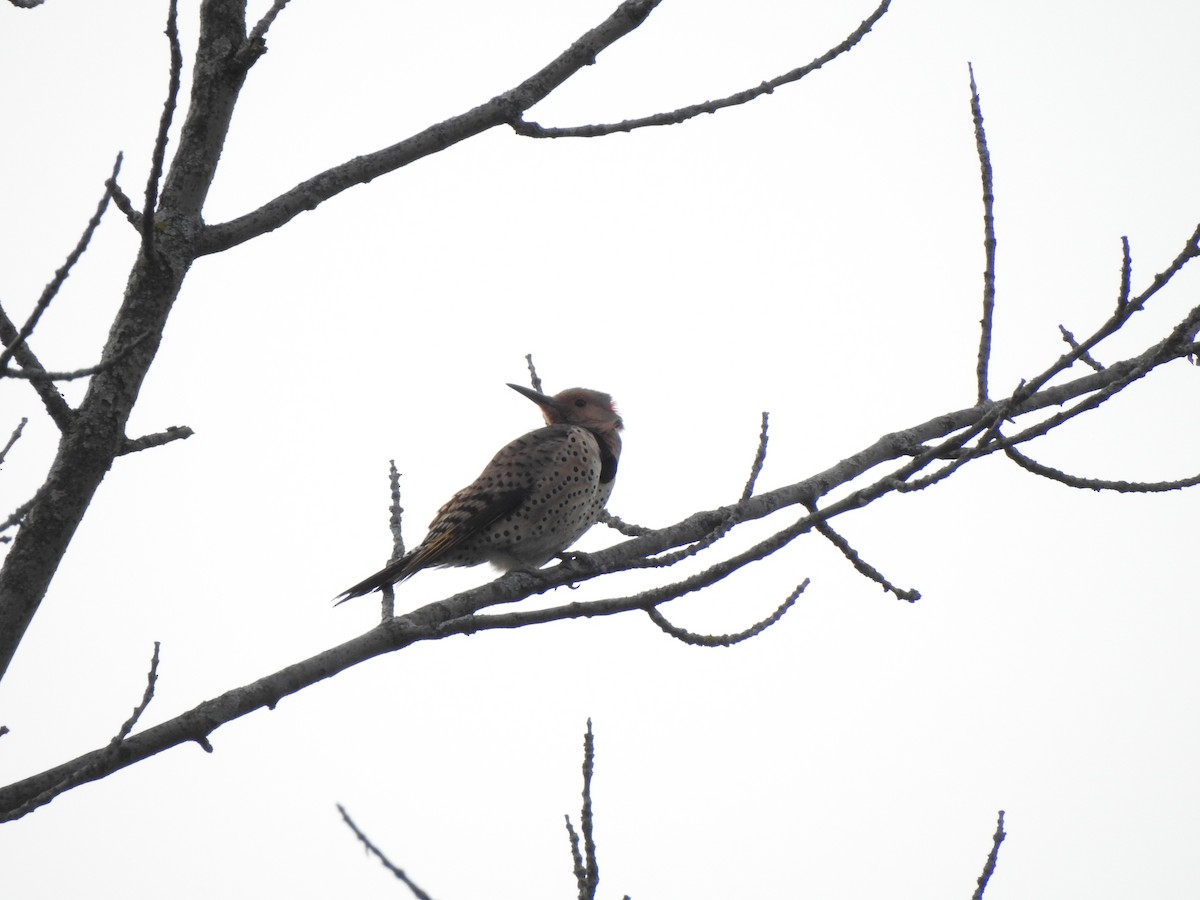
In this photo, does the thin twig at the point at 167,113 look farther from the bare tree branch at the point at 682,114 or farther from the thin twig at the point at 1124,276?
the thin twig at the point at 1124,276

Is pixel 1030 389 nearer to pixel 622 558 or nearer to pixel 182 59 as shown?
pixel 622 558

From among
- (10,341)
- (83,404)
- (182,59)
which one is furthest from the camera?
(83,404)

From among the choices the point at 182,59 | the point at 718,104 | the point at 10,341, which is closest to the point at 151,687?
the point at 10,341

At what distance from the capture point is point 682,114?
2910mm

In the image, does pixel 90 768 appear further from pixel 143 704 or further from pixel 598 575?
pixel 598 575

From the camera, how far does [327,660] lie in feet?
9.52

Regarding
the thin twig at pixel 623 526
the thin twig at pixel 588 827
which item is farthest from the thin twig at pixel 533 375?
the thin twig at pixel 588 827

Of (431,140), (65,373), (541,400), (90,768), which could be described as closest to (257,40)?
(431,140)

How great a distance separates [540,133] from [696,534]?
1171 mm

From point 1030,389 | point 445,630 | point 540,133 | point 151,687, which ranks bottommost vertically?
point 151,687

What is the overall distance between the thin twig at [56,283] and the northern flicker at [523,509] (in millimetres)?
3173

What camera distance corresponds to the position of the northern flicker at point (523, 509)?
18.4 feet

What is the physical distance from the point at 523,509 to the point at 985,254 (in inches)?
104

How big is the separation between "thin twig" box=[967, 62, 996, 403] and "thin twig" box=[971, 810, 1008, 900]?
142 centimetres
